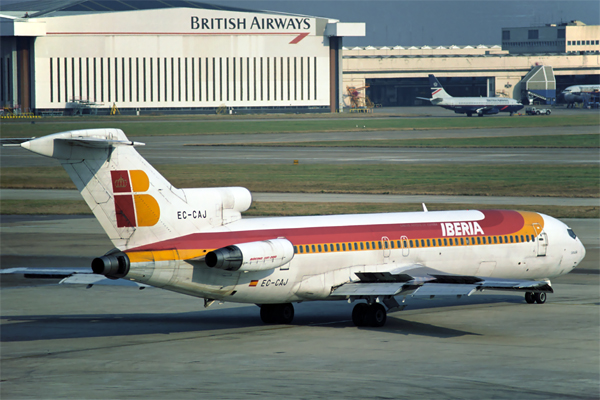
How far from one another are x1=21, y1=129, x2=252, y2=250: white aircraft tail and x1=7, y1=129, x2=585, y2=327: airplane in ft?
0.09

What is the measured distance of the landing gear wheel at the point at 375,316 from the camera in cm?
2544

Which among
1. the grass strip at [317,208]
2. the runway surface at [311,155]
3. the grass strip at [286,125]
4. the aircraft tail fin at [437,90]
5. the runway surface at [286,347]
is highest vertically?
the aircraft tail fin at [437,90]

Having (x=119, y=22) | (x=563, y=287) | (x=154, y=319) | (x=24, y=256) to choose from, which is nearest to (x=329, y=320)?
(x=154, y=319)

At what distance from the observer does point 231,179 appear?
6956 centimetres

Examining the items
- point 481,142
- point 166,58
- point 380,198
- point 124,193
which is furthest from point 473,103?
point 124,193

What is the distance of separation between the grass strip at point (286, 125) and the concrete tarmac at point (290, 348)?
302 feet

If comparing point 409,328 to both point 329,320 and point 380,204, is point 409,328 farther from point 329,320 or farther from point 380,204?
point 380,204

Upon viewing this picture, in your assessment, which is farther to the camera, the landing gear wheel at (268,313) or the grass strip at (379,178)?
the grass strip at (379,178)

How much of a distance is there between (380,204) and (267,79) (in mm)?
129083

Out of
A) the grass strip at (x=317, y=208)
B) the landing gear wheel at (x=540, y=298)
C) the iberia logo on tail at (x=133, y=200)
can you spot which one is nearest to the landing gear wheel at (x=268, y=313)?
the iberia logo on tail at (x=133, y=200)

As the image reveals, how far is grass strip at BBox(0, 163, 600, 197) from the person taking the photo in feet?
207

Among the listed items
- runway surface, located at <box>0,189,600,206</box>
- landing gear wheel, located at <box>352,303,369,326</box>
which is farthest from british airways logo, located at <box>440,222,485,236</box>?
runway surface, located at <box>0,189,600,206</box>

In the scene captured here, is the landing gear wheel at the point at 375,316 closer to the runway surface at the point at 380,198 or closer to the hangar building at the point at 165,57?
the runway surface at the point at 380,198

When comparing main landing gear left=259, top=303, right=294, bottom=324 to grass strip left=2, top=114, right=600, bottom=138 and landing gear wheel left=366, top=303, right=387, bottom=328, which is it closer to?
landing gear wheel left=366, top=303, right=387, bottom=328
